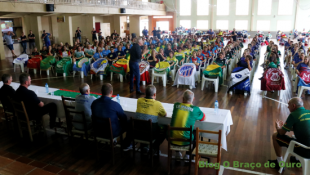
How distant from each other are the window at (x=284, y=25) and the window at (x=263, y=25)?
46.8 inches

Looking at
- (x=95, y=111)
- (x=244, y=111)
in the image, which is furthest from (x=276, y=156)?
(x=95, y=111)

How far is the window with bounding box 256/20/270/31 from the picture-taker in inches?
1210

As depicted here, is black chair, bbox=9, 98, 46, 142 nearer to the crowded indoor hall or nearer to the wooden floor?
the crowded indoor hall

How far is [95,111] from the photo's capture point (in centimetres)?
389

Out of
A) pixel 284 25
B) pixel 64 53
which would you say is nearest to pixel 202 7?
pixel 284 25

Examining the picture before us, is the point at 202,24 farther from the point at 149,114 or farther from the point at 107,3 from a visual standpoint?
the point at 149,114

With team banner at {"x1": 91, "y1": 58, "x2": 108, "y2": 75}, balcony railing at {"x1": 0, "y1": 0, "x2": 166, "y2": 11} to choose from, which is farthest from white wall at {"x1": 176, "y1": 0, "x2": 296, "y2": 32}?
team banner at {"x1": 91, "y1": 58, "x2": 108, "y2": 75}

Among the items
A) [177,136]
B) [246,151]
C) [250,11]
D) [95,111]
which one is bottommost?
[246,151]

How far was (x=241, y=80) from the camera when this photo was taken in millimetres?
7617

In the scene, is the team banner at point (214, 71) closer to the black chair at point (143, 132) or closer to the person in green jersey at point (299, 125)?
the person in green jersey at point (299, 125)

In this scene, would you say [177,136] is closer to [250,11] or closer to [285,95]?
[285,95]

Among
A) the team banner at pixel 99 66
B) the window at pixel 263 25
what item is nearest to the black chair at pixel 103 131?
the team banner at pixel 99 66

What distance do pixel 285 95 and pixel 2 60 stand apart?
14.1 metres

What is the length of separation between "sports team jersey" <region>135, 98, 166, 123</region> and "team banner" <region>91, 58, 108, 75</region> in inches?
225
